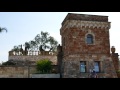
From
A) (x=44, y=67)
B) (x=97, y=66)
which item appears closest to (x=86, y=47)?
(x=97, y=66)

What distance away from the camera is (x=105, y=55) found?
84.4 ft

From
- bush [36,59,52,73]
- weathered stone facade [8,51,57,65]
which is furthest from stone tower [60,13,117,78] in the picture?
weathered stone facade [8,51,57,65]

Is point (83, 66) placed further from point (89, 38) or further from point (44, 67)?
point (44, 67)

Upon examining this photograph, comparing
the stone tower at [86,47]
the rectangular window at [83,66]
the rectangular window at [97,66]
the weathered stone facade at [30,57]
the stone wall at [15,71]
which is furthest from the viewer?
the weathered stone facade at [30,57]

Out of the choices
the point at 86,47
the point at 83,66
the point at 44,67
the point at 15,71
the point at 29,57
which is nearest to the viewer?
the point at 83,66

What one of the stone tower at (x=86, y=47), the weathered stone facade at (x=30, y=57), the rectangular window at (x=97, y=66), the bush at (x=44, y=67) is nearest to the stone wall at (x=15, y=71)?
the bush at (x=44, y=67)

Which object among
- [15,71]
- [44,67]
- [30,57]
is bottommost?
[15,71]

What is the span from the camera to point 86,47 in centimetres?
2505

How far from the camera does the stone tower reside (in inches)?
969

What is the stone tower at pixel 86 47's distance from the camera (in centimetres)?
2462

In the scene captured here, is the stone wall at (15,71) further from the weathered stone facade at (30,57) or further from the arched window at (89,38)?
the arched window at (89,38)
